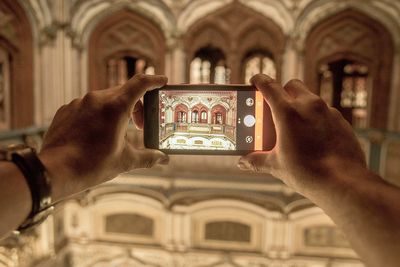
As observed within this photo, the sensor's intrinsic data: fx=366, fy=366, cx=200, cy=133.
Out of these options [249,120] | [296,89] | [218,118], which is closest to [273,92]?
[296,89]

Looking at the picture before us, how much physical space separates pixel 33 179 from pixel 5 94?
20.8 feet

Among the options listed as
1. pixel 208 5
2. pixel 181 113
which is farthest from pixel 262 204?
pixel 181 113

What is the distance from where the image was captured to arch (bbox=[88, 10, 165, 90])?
7.43 m

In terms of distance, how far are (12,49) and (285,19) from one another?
4.99m

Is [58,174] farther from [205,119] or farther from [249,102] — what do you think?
[249,102]

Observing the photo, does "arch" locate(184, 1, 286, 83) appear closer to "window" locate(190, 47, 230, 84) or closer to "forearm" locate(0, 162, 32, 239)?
"window" locate(190, 47, 230, 84)

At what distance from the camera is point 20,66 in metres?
6.66

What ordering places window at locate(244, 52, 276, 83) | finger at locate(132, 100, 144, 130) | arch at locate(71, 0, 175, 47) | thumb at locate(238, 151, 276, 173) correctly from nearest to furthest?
1. thumb at locate(238, 151, 276, 173)
2. finger at locate(132, 100, 144, 130)
3. arch at locate(71, 0, 175, 47)
4. window at locate(244, 52, 276, 83)

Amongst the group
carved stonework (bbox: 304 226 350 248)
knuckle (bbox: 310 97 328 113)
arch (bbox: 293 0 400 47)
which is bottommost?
carved stonework (bbox: 304 226 350 248)

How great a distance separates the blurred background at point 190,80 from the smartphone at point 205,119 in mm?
4957

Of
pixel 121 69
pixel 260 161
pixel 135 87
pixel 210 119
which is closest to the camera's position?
pixel 135 87

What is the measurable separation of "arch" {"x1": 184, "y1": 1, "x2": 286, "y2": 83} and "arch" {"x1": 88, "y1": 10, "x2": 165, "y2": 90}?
0.71 meters

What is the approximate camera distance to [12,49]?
647 cm

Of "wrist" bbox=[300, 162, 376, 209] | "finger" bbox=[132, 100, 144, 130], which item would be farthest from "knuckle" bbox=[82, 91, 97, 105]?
"wrist" bbox=[300, 162, 376, 209]
